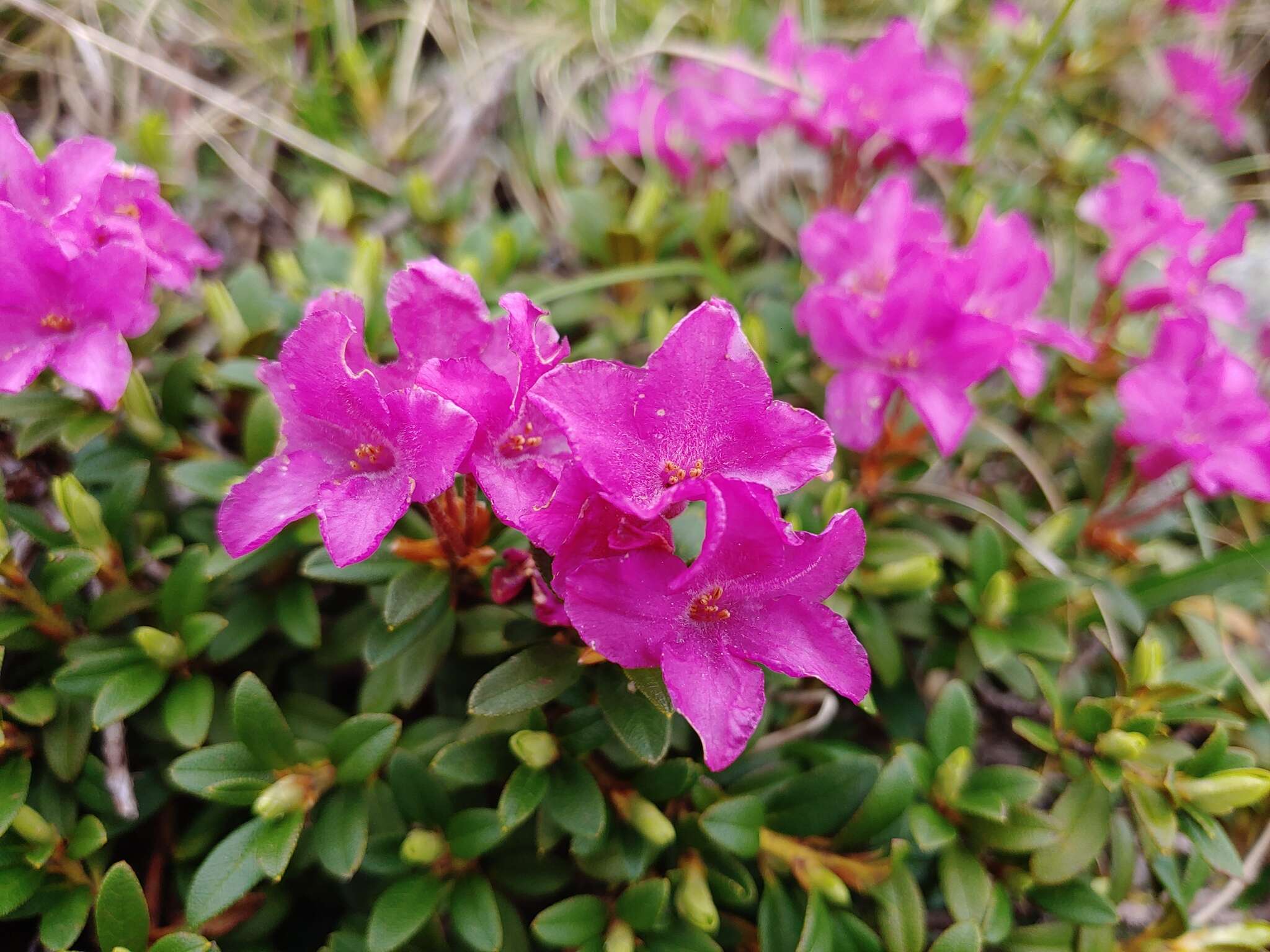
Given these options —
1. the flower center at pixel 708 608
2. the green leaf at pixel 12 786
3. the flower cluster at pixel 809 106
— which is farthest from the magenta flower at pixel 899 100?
the green leaf at pixel 12 786

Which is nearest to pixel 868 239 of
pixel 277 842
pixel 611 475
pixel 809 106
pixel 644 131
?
pixel 809 106

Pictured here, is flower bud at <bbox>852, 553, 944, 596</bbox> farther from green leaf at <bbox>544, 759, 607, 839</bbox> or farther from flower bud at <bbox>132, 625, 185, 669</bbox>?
flower bud at <bbox>132, 625, 185, 669</bbox>

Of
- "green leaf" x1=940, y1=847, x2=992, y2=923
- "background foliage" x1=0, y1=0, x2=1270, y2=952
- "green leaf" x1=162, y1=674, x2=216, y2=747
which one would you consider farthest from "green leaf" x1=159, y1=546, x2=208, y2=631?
"green leaf" x1=940, y1=847, x2=992, y2=923

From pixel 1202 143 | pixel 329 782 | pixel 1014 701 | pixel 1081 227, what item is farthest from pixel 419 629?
pixel 1202 143

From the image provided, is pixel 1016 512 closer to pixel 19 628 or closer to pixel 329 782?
pixel 329 782

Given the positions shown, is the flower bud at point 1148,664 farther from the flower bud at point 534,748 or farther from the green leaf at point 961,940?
the flower bud at point 534,748

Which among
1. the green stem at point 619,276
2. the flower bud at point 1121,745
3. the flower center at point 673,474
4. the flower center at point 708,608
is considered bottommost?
the flower bud at point 1121,745

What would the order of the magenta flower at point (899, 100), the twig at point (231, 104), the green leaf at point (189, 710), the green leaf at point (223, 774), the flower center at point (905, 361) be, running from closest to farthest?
the green leaf at point (223, 774) < the green leaf at point (189, 710) < the flower center at point (905, 361) < the magenta flower at point (899, 100) < the twig at point (231, 104)
